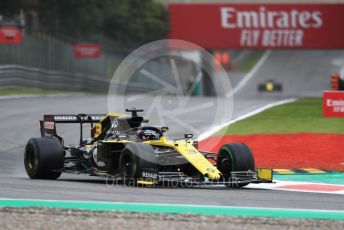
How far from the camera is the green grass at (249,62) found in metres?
87.3

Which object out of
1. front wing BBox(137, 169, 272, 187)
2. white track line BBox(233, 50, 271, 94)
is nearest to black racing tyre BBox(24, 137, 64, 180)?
front wing BBox(137, 169, 272, 187)

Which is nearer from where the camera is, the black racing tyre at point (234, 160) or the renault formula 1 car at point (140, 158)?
the renault formula 1 car at point (140, 158)

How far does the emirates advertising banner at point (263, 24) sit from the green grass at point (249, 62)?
1010 inches

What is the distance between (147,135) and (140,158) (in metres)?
1.12

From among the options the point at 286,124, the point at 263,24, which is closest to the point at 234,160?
the point at 286,124

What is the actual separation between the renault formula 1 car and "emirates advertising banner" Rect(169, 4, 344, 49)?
4265cm

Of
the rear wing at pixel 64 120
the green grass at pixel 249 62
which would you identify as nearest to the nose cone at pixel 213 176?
the rear wing at pixel 64 120

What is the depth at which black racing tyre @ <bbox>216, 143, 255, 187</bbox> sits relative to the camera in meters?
15.1

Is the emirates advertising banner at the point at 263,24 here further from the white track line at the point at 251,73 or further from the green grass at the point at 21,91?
the green grass at the point at 21,91

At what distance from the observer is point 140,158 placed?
1447 cm

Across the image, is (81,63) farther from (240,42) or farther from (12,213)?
(12,213)

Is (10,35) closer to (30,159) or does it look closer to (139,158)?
(30,159)

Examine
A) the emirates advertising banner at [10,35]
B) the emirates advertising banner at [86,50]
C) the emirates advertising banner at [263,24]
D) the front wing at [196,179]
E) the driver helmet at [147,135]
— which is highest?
the emirates advertising banner at [263,24]

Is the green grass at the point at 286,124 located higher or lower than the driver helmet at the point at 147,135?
higher
